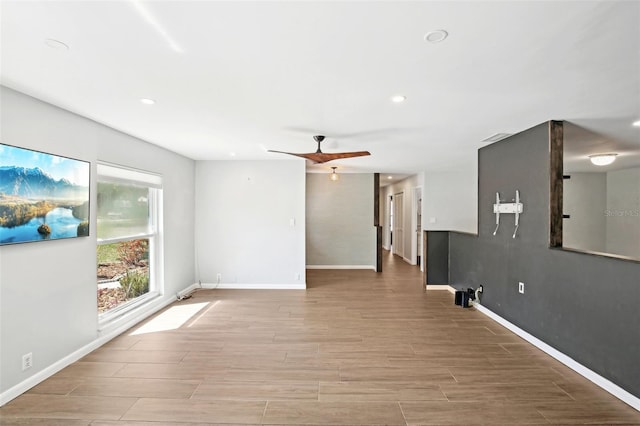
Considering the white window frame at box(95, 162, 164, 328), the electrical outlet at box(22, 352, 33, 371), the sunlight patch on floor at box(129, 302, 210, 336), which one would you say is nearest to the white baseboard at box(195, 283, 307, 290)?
the sunlight patch on floor at box(129, 302, 210, 336)

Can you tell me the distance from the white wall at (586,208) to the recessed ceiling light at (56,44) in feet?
32.0

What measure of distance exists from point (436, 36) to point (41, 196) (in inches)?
129

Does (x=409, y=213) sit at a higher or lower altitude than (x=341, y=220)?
higher

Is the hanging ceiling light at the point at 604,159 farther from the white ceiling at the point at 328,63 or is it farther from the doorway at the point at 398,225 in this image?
the doorway at the point at 398,225

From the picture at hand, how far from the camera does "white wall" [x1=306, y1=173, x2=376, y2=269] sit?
7.68 m

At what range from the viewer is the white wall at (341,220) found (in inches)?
302

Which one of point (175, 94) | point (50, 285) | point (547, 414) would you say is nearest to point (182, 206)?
point (50, 285)

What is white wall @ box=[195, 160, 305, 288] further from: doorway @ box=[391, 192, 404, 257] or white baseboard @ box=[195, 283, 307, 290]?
doorway @ box=[391, 192, 404, 257]

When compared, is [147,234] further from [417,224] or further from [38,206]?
[417,224]

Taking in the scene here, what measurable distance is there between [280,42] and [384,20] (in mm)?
592

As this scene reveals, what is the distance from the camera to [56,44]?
5.72ft

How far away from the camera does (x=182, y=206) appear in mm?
5246

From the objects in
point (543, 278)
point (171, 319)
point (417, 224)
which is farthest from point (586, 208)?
point (171, 319)

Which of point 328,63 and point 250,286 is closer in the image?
point 328,63
